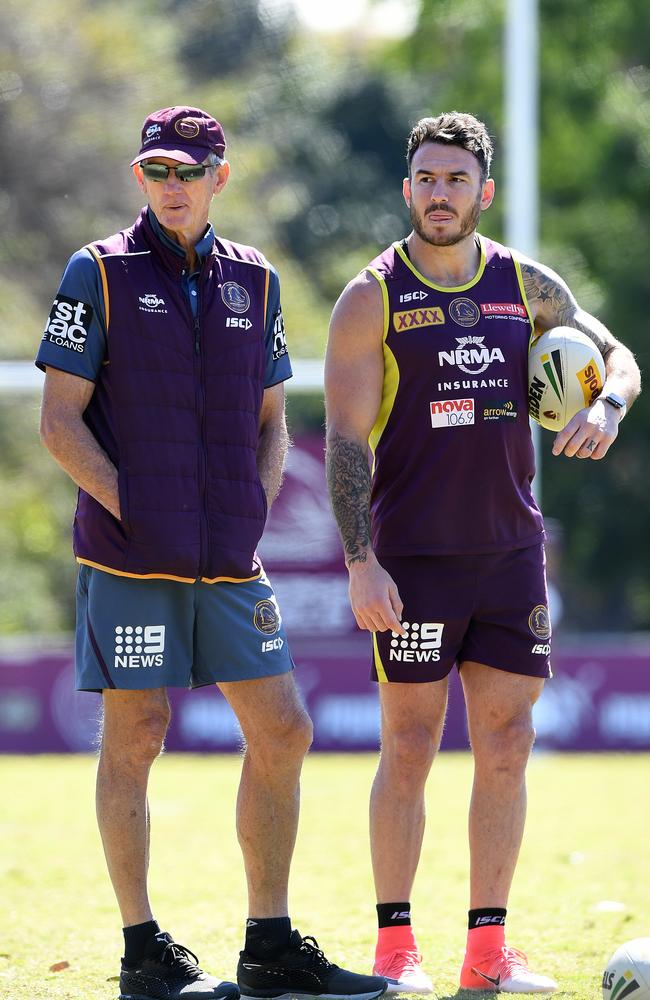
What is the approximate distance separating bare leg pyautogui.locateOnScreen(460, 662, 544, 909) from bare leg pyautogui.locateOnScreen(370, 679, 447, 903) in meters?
0.14

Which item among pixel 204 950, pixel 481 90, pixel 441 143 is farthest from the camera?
pixel 481 90

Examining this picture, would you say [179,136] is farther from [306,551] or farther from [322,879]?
[306,551]

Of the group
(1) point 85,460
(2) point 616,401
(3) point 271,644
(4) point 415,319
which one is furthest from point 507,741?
(1) point 85,460

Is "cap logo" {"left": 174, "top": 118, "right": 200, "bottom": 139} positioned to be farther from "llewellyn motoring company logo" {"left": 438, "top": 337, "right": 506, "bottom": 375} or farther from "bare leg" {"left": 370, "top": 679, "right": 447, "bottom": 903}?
"bare leg" {"left": 370, "top": 679, "right": 447, "bottom": 903}

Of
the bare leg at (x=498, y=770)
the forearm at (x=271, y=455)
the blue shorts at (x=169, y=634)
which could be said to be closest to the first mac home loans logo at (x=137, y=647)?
the blue shorts at (x=169, y=634)

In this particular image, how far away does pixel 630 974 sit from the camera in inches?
149

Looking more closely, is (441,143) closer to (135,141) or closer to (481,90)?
(135,141)

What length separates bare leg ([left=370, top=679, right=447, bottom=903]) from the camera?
444 cm

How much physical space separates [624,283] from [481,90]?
4777 mm

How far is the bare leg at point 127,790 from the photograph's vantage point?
408cm

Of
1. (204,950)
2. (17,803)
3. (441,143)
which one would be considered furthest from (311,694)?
(441,143)

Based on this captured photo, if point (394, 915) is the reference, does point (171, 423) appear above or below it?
above

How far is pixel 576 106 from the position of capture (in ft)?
73.4

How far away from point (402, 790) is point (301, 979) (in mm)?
630
